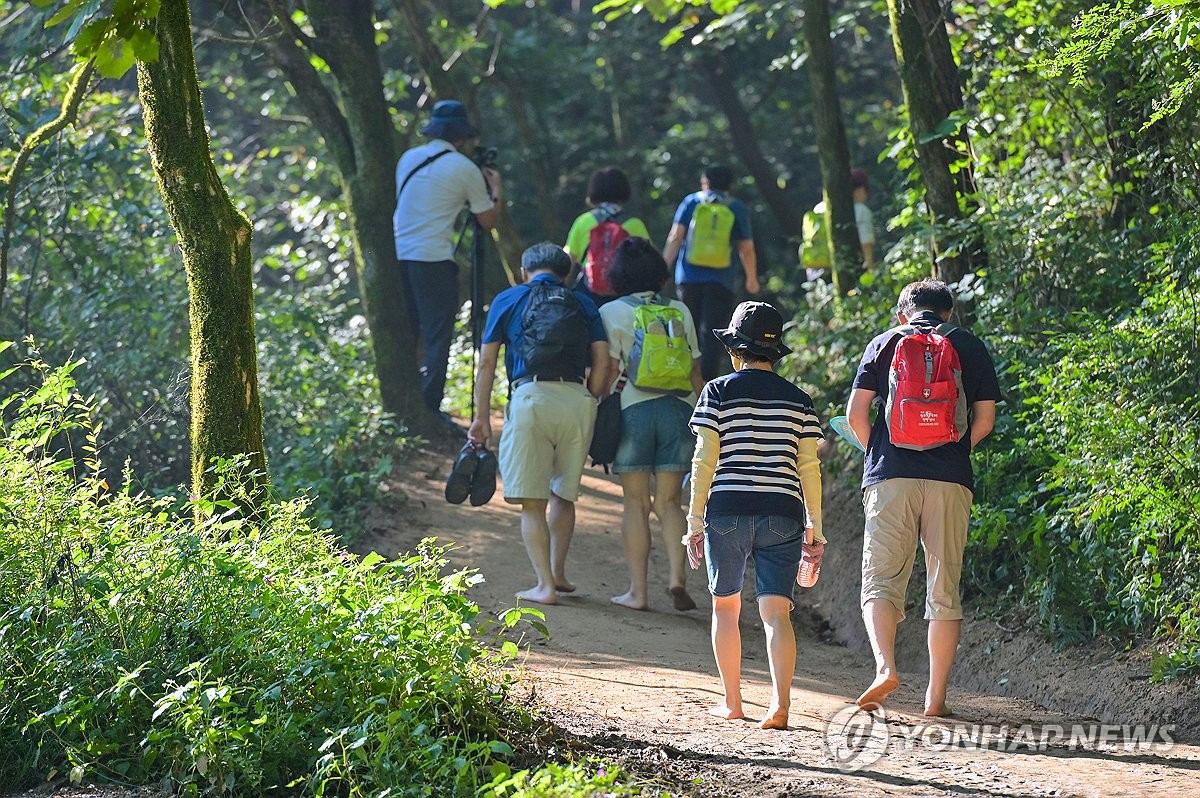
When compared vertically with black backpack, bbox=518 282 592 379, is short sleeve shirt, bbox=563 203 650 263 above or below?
above

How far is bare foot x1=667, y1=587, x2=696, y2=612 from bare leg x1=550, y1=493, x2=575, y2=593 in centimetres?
64

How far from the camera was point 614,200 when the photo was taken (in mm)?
10727

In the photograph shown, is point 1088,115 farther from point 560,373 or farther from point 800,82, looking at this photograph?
point 800,82

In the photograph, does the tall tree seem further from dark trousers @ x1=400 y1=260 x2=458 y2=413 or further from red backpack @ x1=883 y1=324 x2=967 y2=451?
red backpack @ x1=883 y1=324 x2=967 y2=451

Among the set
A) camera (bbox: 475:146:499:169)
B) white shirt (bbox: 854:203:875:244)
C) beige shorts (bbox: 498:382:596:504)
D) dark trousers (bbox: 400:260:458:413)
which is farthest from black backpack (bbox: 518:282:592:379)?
white shirt (bbox: 854:203:875:244)

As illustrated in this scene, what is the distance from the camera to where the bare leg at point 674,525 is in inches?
342

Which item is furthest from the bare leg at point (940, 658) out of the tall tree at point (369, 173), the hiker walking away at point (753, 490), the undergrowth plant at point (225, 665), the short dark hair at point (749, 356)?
the tall tree at point (369, 173)

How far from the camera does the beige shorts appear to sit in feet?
27.6

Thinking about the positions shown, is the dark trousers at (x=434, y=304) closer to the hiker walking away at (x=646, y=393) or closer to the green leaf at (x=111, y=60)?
the hiker walking away at (x=646, y=393)

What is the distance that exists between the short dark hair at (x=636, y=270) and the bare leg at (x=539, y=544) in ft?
4.77

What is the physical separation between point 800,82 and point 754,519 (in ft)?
56.5

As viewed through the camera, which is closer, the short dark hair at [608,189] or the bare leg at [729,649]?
the bare leg at [729,649]

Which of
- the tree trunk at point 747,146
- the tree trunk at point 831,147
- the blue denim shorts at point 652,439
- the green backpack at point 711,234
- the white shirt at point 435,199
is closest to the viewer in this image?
the blue denim shorts at point 652,439

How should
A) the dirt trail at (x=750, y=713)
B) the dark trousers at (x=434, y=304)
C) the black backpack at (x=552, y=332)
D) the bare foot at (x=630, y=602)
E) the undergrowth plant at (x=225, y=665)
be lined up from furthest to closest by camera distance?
the dark trousers at (x=434, y=304) → the bare foot at (x=630, y=602) → the black backpack at (x=552, y=332) → the dirt trail at (x=750, y=713) → the undergrowth plant at (x=225, y=665)
